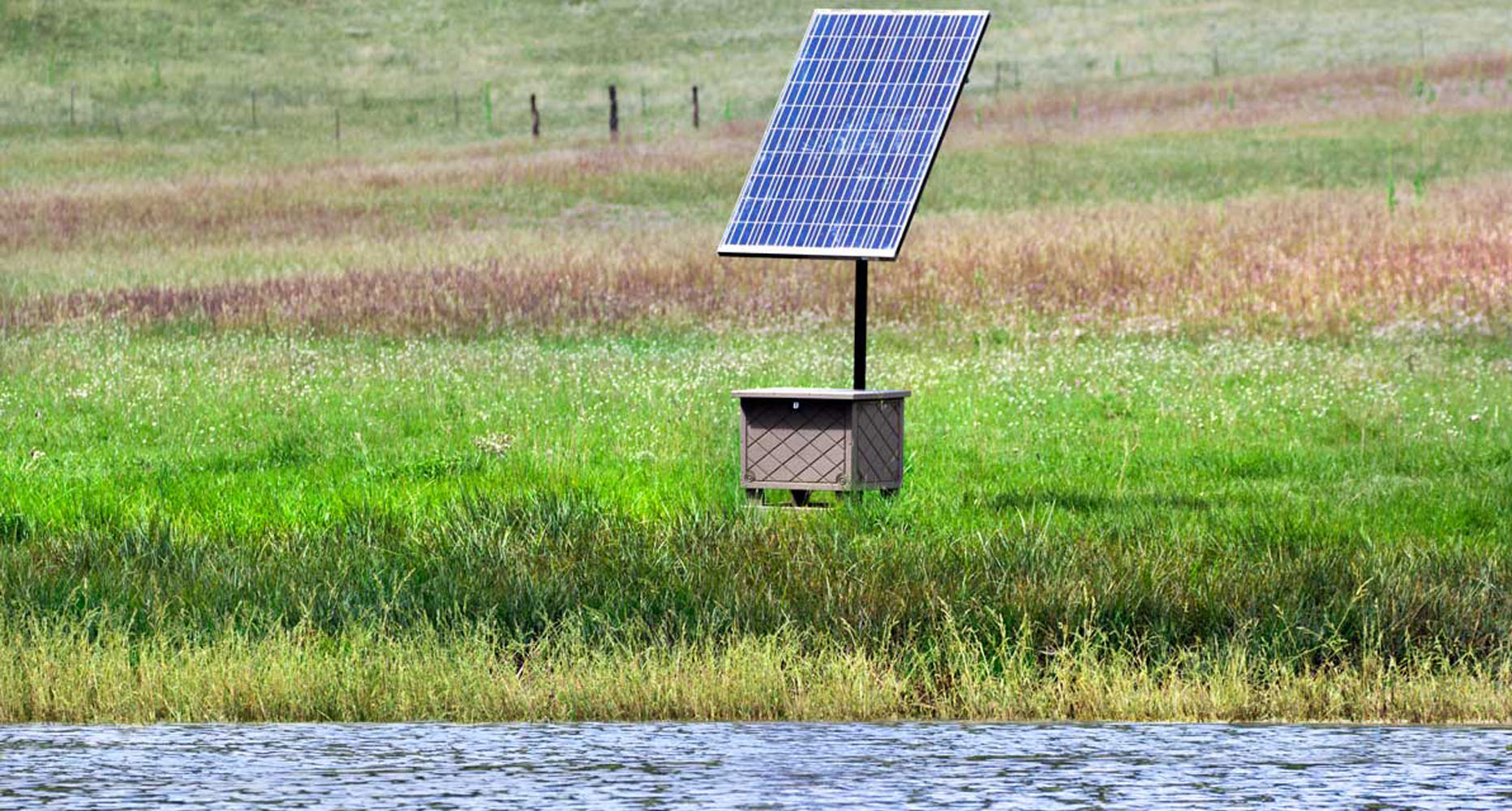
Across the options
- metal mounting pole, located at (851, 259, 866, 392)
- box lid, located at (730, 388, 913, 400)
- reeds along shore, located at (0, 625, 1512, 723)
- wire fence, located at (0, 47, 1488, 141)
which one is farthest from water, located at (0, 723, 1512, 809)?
wire fence, located at (0, 47, 1488, 141)

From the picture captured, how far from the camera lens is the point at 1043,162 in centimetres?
5128

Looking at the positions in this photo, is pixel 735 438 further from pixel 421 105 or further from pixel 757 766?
Result: pixel 421 105

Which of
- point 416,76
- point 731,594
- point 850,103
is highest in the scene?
point 416,76

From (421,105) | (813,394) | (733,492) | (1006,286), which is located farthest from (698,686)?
(421,105)

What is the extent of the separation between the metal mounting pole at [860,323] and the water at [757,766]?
6356 millimetres

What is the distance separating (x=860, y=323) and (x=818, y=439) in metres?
1.10

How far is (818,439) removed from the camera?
14.4m

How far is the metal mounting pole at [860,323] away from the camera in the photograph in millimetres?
14719

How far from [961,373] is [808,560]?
11982 mm

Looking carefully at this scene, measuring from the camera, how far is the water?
21.9 feet

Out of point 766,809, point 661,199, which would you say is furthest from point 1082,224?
point 766,809

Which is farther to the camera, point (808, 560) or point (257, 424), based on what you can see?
point (257, 424)

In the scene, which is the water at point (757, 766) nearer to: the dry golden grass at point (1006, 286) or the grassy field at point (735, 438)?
the grassy field at point (735, 438)

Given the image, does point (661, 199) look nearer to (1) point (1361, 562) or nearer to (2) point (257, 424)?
(2) point (257, 424)
